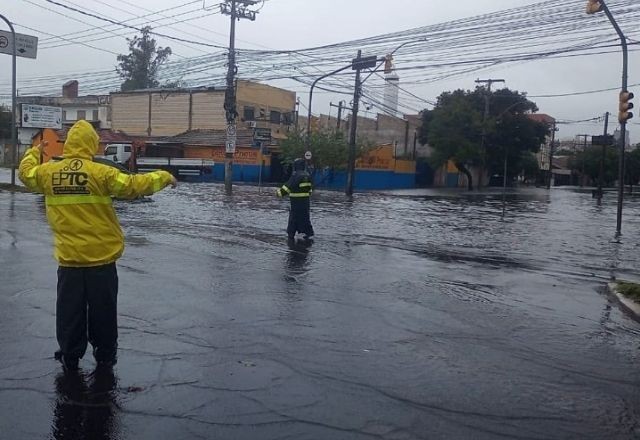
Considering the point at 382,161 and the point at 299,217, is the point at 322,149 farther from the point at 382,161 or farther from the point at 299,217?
the point at 299,217

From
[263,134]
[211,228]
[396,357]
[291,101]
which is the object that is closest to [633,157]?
[291,101]

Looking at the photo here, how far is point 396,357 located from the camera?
6.03 m

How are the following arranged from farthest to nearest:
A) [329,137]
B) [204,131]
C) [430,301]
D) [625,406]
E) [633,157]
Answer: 1. [633,157]
2. [204,131]
3. [329,137]
4. [430,301]
5. [625,406]

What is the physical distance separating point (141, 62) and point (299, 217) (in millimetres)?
68851

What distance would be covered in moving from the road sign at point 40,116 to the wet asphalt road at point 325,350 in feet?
53.9

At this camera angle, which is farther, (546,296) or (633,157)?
(633,157)

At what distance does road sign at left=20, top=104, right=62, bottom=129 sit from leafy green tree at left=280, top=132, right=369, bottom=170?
17349 mm

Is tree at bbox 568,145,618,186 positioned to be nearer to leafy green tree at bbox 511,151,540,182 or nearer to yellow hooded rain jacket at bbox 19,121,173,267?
leafy green tree at bbox 511,151,540,182

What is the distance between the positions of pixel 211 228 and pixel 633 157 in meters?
87.0

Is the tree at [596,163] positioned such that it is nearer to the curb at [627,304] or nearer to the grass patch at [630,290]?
the grass patch at [630,290]

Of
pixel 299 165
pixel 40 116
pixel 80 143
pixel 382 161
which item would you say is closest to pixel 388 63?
pixel 40 116

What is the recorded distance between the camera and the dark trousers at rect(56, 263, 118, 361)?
515 cm

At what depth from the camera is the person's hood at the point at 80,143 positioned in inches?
203

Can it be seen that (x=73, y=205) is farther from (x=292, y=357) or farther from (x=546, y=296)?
(x=546, y=296)
